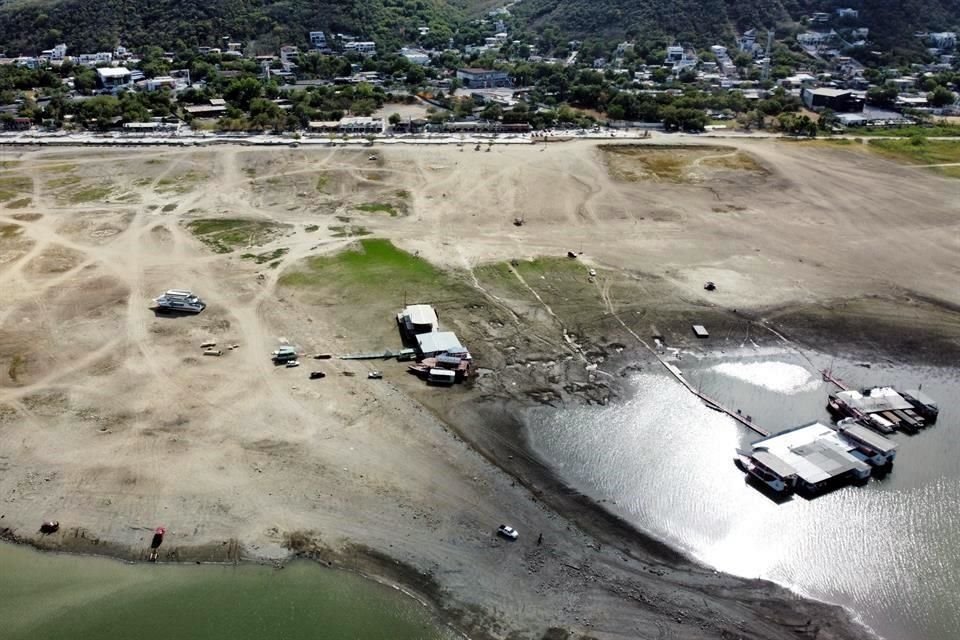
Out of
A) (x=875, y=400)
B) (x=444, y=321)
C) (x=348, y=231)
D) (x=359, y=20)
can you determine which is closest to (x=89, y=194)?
(x=348, y=231)

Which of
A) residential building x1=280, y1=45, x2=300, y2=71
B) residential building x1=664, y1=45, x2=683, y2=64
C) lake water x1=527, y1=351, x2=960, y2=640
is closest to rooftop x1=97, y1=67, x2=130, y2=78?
residential building x1=280, y1=45, x2=300, y2=71

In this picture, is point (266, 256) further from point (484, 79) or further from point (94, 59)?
point (94, 59)

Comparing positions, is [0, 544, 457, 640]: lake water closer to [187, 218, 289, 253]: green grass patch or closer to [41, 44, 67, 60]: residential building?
[187, 218, 289, 253]: green grass patch

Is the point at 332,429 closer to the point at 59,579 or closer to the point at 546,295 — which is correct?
the point at 59,579

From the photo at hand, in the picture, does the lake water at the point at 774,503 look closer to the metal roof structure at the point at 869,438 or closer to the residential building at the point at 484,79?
the metal roof structure at the point at 869,438

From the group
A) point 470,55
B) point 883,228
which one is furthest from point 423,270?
point 470,55

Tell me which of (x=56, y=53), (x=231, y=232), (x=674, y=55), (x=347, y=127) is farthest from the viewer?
(x=674, y=55)
